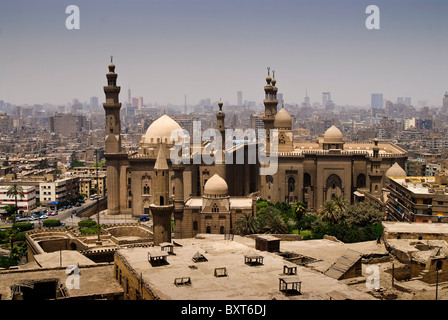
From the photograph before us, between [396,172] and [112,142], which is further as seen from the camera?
[112,142]

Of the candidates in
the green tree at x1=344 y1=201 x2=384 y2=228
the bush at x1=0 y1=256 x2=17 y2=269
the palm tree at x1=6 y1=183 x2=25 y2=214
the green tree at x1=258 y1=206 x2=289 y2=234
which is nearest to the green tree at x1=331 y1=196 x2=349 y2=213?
the green tree at x1=344 y1=201 x2=384 y2=228

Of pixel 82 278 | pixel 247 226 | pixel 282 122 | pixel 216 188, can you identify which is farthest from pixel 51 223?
pixel 82 278

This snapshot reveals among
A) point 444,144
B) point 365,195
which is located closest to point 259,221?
point 365,195

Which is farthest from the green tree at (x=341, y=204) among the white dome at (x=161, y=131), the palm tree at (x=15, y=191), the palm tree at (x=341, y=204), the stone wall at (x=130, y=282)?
the palm tree at (x=15, y=191)

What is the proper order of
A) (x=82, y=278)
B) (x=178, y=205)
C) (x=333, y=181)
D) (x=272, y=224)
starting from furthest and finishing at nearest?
1. (x=333, y=181)
2. (x=178, y=205)
3. (x=272, y=224)
4. (x=82, y=278)

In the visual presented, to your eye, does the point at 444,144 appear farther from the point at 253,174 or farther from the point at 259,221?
the point at 259,221

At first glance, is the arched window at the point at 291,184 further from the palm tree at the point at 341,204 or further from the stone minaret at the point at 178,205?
the stone minaret at the point at 178,205

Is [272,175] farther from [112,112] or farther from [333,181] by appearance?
[112,112]
